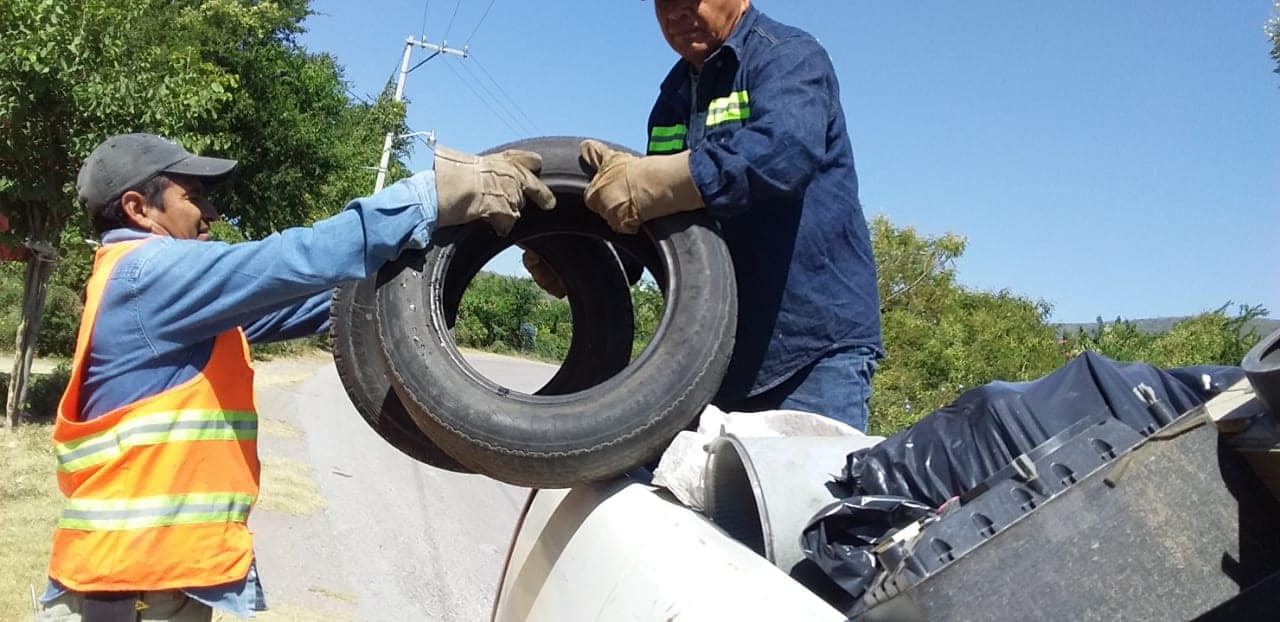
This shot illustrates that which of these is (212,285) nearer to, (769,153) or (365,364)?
(365,364)

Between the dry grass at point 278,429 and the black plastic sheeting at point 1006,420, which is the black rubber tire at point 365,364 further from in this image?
the dry grass at point 278,429

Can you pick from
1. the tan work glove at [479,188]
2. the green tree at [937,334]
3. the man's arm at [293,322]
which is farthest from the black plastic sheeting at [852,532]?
the green tree at [937,334]

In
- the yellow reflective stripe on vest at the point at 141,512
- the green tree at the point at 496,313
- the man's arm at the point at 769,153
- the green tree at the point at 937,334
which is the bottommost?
the green tree at the point at 937,334

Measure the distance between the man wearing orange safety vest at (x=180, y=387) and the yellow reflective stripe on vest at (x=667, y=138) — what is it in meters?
0.59

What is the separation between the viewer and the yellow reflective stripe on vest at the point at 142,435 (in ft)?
7.80

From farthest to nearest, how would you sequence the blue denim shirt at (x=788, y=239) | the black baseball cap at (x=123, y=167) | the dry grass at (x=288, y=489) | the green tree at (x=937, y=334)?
the green tree at (x=937, y=334)
the dry grass at (x=288, y=489)
the blue denim shirt at (x=788, y=239)
the black baseball cap at (x=123, y=167)

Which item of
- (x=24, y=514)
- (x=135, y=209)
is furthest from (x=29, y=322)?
(x=135, y=209)

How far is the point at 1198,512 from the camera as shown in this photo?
138 cm

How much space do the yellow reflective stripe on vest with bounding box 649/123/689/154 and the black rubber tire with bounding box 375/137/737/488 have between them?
0.55m

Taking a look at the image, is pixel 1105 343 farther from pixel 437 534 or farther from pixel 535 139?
pixel 535 139

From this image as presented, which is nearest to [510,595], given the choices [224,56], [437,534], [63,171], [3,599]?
[3,599]

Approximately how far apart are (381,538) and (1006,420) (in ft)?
23.8

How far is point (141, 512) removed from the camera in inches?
92.6

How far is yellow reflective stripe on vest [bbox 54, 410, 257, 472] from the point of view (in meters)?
2.38
